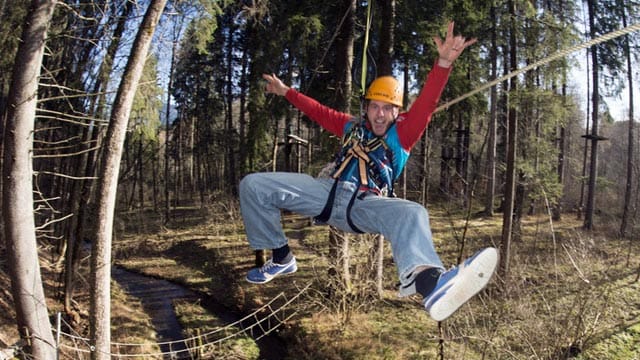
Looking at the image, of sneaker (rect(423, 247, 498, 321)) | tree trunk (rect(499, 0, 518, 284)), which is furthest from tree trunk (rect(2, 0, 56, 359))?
tree trunk (rect(499, 0, 518, 284))

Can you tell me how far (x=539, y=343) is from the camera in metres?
8.30

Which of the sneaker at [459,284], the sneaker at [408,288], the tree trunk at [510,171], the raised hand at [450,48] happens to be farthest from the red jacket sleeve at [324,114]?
the tree trunk at [510,171]

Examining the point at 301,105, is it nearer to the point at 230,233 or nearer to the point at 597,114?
the point at 230,233

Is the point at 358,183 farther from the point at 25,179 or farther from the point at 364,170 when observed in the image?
the point at 25,179

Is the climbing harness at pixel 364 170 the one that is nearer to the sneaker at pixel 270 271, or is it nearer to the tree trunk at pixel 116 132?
the sneaker at pixel 270 271

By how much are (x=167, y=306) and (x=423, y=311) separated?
7.34 metres

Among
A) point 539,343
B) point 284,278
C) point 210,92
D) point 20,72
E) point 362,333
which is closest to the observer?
point 20,72

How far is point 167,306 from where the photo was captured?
43.1 feet

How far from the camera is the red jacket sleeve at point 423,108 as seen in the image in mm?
3043

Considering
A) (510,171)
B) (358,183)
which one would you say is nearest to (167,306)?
(510,171)

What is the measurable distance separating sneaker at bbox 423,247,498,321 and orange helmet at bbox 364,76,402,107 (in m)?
1.33

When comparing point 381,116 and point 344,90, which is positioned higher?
point 344,90

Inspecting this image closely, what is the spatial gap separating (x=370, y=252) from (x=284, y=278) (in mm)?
4162

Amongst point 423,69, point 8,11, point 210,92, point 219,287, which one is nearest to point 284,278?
point 219,287
